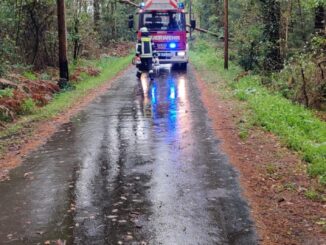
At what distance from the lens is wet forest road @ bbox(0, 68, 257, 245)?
17.7ft

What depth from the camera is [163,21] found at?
916 inches

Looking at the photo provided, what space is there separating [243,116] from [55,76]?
10.2 m

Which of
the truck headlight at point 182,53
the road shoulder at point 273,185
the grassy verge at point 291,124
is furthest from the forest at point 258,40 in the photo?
the road shoulder at point 273,185

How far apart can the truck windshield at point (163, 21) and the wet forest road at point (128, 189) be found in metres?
12.4

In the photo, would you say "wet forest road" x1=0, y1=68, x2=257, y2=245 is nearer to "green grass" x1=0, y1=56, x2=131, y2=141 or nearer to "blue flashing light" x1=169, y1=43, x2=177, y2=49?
"green grass" x1=0, y1=56, x2=131, y2=141

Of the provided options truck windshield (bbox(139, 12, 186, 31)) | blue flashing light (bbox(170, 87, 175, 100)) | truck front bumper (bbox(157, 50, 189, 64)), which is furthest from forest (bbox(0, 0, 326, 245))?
truck windshield (bbox(139, 12, 186, 31))

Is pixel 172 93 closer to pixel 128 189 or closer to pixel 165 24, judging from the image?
pixel 165 24

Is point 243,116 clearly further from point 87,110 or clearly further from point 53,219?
point 53,219

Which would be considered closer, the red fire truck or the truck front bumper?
the red fire truck

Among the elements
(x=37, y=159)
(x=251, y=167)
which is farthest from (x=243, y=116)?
(x=37, y=159)

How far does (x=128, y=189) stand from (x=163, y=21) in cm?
1755

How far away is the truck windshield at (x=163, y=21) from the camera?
23.2 meters

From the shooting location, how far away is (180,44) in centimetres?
2341

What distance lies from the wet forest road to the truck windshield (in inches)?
488
